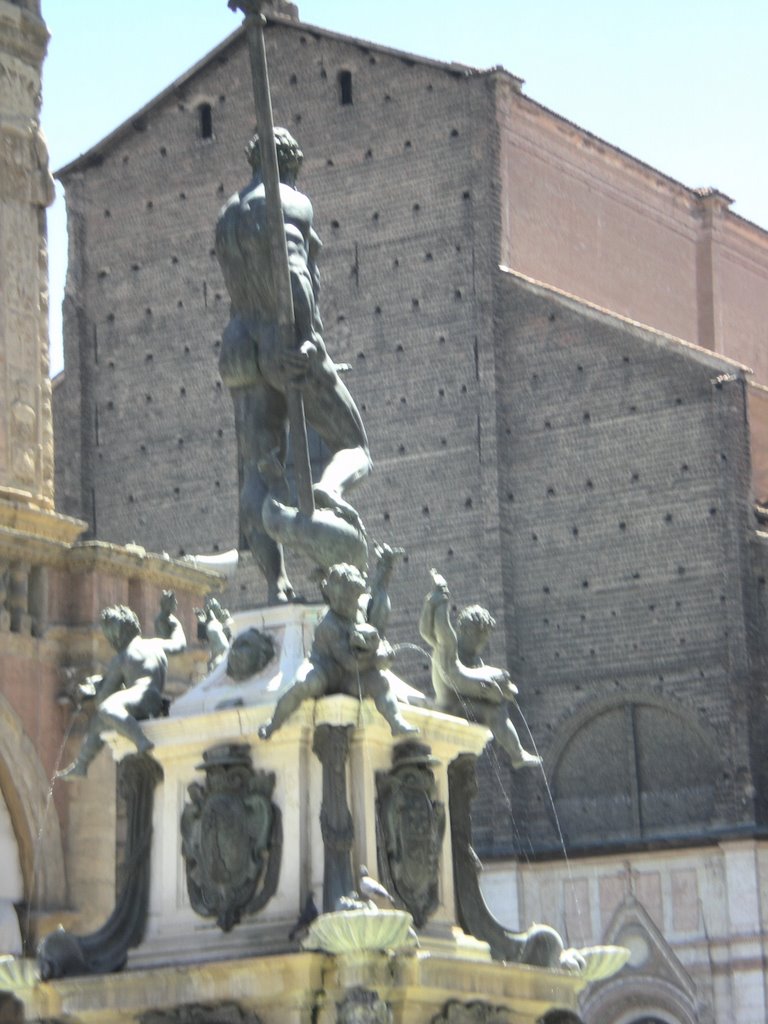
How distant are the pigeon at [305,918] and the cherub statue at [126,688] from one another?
90 cm

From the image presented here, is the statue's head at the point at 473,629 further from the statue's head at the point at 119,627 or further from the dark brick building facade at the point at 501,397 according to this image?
the dark brick building facade at the point at 501,397

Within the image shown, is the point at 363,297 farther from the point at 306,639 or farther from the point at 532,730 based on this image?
the point at 306,639

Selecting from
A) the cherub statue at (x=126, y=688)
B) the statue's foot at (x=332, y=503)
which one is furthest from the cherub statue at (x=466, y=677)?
the cherub statue at (x=126, y=688)

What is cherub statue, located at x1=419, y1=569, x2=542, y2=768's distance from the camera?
9461 millimetres

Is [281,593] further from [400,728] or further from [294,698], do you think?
[400,728]

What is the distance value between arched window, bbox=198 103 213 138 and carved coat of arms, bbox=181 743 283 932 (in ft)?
78.2

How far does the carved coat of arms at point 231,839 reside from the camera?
884 cm

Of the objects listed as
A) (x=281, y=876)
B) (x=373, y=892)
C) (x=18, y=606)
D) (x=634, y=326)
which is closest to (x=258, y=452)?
(x=281, y=876)

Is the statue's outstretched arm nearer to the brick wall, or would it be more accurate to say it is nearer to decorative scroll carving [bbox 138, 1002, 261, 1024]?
decorative scroll carving [bbox 138, 1002, 261, 1024]

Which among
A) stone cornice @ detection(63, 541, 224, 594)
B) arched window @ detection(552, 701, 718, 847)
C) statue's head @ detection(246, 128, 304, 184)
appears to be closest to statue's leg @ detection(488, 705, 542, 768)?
statue's head @ detection(246, 128, 304, 184)

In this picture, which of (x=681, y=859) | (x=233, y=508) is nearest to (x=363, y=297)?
(x=233, y=508)

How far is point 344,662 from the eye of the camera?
888 centimetres

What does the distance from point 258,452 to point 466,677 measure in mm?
1244

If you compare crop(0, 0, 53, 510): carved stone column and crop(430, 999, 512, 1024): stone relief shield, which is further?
crop(0, 0, 53, 510): carved stone column
